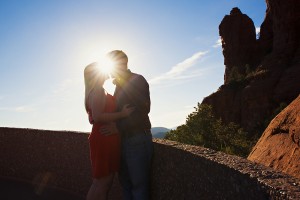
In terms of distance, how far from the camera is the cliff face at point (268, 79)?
160 ft

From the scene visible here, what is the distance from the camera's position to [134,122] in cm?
546

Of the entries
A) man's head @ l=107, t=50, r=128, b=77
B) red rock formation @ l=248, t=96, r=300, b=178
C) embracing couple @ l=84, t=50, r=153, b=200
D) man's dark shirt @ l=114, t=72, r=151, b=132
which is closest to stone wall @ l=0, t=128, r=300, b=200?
embracing couple @ l=84, t=50, r=153, b=200

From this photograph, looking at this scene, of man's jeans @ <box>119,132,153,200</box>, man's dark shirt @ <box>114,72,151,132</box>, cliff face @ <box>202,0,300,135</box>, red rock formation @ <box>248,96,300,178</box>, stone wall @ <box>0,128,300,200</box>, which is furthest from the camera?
cliff face @ <box>202,0,300,135</box>

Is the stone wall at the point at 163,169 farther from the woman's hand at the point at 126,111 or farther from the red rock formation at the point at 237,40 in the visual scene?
Answer: the red rock formation at the point at 237,40

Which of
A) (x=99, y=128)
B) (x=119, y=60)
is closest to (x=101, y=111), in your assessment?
(x=99, y=128)

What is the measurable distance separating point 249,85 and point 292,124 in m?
49.1

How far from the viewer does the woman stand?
540 centimetres

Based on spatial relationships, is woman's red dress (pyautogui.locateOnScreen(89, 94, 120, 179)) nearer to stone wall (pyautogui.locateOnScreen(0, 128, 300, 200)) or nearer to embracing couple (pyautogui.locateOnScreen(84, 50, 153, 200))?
embracing couple (pyautogui.locateOnScreen(84, 50, 153, 200))

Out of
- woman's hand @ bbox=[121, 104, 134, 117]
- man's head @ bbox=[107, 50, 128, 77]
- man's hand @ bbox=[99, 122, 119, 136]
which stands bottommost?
man's hand @ bbox=[99, 122, 119, 136]

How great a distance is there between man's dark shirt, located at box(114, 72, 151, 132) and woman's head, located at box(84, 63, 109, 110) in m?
0.30

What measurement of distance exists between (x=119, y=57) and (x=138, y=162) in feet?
4.96

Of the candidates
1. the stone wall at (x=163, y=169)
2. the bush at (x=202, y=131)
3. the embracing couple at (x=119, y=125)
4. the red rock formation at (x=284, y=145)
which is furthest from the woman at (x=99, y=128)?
the bush at (x=202, y=131)

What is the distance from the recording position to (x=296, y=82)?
47.0 m

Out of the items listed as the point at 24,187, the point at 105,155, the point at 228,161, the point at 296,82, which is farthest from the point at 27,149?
the point at 296,82
